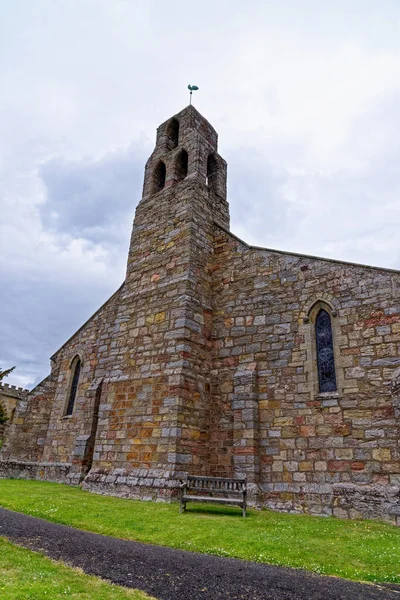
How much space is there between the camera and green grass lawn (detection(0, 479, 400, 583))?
6.14 meters

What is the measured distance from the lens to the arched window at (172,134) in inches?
752

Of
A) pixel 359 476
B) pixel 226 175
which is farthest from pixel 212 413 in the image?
pixel 226 175

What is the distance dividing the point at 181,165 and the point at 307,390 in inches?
455

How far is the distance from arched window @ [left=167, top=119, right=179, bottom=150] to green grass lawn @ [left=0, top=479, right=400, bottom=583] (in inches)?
598

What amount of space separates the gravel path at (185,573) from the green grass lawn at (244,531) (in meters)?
0.49

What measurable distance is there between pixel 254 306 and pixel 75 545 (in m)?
9.05

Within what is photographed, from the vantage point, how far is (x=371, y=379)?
35.1 feet

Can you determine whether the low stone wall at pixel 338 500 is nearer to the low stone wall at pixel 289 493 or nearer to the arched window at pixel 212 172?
the low stone wall at pixel 289 493

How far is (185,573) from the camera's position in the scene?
208 inches

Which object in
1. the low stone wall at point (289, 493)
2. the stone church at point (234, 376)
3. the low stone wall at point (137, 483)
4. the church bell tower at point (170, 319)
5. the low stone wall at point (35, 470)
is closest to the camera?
the low stone wall at point (289, 493)

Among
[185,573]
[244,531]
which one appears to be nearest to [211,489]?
[244,531]

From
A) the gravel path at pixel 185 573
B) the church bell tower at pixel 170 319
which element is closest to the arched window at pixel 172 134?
the church bell tower at pixel 170 319

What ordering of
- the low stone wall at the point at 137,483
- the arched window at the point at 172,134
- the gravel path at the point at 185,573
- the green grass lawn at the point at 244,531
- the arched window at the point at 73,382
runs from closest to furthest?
the gravel path at the point at 185,573, the green grass lawn at the point at 244,531, the low stone wall at the point at 137,483, the arched window at the point at 73,382, the arched window at the point at 172,134

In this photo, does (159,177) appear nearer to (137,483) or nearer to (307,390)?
(307,390)
